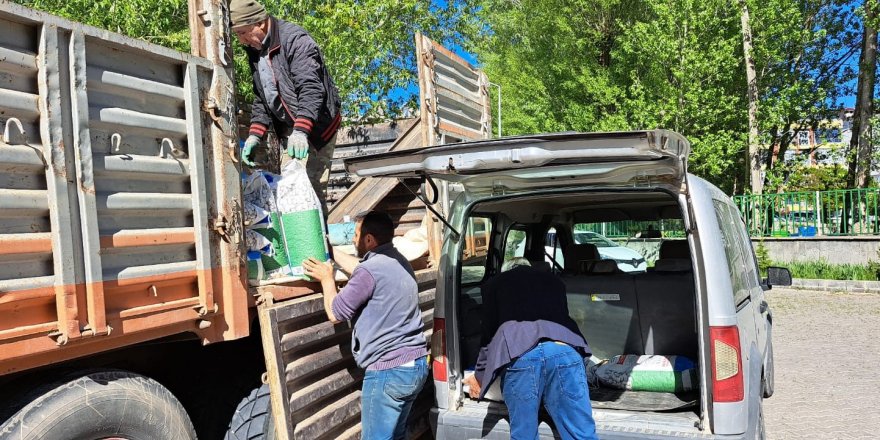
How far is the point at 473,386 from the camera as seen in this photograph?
3.83m

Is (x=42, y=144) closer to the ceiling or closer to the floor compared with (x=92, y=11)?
closer to the floor

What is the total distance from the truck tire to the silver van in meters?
1.51

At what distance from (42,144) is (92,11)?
765 cm

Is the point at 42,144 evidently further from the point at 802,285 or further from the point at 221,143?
the point at 802,285

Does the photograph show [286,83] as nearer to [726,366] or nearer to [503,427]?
[503,427]

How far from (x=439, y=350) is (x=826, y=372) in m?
5.31

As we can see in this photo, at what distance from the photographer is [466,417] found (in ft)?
11.9

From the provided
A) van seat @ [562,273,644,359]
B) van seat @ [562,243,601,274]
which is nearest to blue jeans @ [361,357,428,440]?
van seat @ [562,273,644,359]

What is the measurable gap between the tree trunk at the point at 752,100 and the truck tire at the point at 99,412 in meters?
17.8

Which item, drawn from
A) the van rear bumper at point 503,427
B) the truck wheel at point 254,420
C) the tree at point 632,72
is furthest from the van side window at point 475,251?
the tree at point 632,72

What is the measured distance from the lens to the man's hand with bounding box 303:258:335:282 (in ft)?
11.5

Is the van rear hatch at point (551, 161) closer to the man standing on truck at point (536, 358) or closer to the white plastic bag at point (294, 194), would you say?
the white plastic bag at point (294, 194)

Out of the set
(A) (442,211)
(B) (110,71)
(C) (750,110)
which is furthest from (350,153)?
(C) (750,110)

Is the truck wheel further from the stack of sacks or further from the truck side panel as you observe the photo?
the stack of sacks
